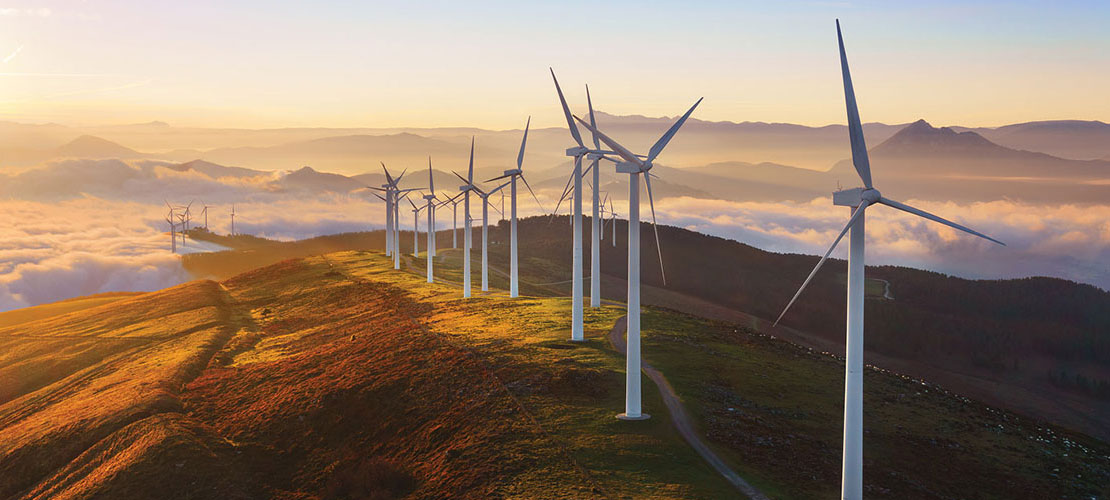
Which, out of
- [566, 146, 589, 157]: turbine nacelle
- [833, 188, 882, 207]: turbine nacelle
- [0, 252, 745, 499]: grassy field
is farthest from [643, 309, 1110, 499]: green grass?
[566, 146, 589, 157]: turbine nacelle

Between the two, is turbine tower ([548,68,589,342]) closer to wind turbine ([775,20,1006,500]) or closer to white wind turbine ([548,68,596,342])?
white wind turbine ([548,68,596,342])

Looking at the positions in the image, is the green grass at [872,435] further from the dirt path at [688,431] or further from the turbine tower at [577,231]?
the turbine tower at [577,231]

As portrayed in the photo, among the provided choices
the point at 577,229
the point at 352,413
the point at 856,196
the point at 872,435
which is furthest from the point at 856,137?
the point at 352,413

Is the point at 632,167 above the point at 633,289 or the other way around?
above

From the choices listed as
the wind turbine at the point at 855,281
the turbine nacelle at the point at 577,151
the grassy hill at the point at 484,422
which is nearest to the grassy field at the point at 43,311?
the grassy hill at the point at 484,422

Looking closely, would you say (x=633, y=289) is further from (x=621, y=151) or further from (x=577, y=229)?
(x=577, y=229)

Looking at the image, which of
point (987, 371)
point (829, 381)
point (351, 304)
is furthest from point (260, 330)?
point (987, 371)

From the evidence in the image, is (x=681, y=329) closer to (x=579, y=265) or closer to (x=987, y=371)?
(x=579, y=265)
